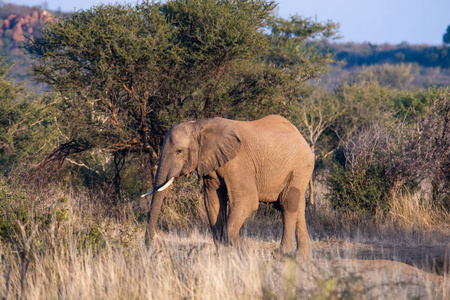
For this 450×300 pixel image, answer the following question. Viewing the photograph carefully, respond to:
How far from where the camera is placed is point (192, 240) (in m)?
9.88

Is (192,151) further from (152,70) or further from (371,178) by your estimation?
(371,178)

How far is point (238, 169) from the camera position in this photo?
832 centimetres

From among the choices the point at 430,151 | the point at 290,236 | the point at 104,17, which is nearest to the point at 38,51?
the point at 104,17

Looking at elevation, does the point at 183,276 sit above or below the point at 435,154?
below

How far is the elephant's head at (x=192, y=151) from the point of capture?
8.09 meters

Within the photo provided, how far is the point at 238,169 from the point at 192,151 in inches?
30.9

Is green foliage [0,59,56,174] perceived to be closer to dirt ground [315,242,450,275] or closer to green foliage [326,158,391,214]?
green foliage [326,158,391,214]

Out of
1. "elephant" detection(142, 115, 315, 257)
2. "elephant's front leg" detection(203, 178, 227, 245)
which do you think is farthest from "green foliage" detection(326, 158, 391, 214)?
"elephant's front leg" detection(203, 178, 227, 245)

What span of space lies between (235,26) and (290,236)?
5.19m

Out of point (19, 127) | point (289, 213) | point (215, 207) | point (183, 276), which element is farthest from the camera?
point (19, 127)

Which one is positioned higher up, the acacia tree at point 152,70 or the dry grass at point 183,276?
the acacia tree at point 152,70

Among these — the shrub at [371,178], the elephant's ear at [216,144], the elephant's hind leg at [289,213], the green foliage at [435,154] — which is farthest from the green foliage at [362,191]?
the elephant's ear at [216,144]

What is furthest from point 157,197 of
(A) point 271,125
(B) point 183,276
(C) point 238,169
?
(B) point 183,276

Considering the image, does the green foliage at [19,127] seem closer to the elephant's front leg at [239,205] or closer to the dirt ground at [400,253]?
the elephant's front leg at [239,205]
